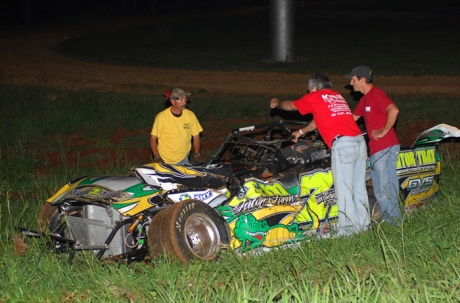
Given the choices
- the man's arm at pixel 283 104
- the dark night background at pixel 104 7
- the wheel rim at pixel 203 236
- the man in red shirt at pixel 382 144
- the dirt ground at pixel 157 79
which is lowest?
the wheel rim at pixel 203 236

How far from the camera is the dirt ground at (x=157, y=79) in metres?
18.4

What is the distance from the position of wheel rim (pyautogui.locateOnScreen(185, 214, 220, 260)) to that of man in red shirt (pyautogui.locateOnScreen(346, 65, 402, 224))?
2143 millimetres

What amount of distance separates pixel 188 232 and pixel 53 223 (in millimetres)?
1641

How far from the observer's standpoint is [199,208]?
5.75 m

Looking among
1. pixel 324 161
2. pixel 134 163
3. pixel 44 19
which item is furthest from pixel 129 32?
pixel 324 161

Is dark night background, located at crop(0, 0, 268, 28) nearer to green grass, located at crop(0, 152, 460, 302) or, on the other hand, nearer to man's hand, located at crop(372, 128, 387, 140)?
man's hand, located at crop(372, 128, 387, 140)

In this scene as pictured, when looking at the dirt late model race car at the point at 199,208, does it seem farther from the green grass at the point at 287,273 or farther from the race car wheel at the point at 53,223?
the green grass at the point at 287,273

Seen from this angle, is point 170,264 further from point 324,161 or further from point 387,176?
point 387,176

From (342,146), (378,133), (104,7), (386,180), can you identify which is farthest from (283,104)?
(104,7)

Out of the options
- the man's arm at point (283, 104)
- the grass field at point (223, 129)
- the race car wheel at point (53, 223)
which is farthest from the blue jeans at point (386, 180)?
Answer: the race car wheel at point (53, 223)

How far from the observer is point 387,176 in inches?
282

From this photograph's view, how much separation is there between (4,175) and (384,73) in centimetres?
1333

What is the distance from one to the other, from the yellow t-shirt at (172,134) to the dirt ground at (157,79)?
550cm

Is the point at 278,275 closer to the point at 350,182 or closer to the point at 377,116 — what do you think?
the point at 350,182
